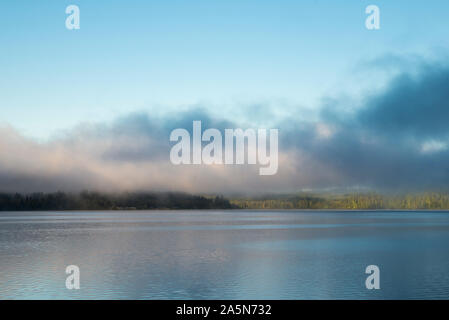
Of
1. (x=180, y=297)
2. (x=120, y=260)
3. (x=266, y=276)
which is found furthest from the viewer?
(x=120, y=260)

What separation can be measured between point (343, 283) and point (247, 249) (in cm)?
2677

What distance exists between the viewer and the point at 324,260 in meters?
49.6

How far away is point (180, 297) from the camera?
30.9m
